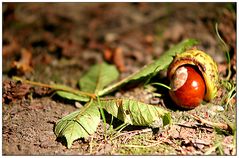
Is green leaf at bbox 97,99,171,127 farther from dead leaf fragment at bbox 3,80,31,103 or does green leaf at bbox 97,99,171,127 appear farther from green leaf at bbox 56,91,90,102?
dead leaf fragment at bbox 3,80,31,103

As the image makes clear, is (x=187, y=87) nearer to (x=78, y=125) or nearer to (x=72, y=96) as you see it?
(x=78, y=125)

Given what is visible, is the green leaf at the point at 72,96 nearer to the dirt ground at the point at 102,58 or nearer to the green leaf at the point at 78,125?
the dirt ground at the point at 102,58

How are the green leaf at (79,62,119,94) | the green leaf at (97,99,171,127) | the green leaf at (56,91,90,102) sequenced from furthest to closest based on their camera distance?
1. the green leaf at (79,62,119,94)
2. the green leaf at (56,91,90,102)
3. the green leaf at (97,99,171,127)

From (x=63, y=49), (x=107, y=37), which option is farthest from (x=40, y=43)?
(x=107, y=37)

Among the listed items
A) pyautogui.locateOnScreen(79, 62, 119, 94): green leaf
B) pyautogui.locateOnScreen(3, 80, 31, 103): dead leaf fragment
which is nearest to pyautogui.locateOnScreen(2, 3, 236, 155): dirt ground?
pyautogui.locateOnScreen(3, 80, 31, 103): dead leaf fragment

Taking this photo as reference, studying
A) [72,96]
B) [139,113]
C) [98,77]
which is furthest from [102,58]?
[139,113]

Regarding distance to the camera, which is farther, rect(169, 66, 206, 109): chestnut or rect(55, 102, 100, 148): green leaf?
rect(169, 66, 206, 109): chestnut
